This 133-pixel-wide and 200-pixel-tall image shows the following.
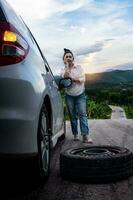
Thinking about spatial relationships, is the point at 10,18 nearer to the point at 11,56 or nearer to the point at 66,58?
the point at 11,56

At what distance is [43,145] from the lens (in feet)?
19.0

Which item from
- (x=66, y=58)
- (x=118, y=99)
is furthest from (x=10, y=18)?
(x=118, y=99)

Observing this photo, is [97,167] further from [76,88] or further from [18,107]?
[76,88]

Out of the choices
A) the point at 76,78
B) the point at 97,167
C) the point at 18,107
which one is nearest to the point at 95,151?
the point at 97,167

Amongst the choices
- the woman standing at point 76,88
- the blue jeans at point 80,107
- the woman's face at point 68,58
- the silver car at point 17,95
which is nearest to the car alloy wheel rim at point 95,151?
the silver car at point 17,95

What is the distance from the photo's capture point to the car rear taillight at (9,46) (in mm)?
4902

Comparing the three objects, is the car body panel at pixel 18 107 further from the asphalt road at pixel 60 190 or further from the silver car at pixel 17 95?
the asphalt road at pixel 60 190

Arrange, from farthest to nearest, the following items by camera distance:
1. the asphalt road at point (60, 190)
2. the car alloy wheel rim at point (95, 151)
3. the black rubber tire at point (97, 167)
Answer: the car alloy wheel rim at point (95, 151) < the black rubber tire at point (97, 167) < the asphalt road at point (60, 190)

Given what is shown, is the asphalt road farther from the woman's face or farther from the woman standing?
the woman's face

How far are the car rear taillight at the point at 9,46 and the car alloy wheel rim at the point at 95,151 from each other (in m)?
1.65

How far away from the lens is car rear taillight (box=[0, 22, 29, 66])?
16.1 ft

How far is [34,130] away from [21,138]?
226 millimetres

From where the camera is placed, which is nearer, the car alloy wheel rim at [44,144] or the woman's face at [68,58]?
the car alloy wheel rim at [44,144]

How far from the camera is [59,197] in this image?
516 cm
